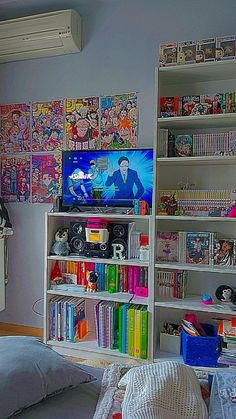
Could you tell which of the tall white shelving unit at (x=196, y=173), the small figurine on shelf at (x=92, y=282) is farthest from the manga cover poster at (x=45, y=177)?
the tall white shelving unit at (x=196, y=173)

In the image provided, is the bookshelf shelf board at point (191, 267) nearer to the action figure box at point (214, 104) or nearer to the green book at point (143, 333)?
the green book at point (143, 333)

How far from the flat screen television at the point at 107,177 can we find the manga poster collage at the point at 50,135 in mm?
150

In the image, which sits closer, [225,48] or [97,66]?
[225,48]

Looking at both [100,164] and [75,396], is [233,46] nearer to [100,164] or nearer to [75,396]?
[100,164]

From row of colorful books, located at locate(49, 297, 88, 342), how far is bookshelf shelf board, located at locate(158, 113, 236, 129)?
132 cm

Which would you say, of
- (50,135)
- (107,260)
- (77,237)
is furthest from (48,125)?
(107,260)

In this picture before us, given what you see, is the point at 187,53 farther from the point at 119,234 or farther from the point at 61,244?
the point at 61,244

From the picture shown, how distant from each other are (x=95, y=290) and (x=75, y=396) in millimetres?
1347

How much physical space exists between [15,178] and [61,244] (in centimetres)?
73

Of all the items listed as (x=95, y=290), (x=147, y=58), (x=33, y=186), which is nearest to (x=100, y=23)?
(x=147, y=58)

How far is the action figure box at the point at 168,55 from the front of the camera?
7.10 ft

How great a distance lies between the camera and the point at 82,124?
8.71ft

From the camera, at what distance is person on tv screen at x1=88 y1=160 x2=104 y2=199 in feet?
8.16

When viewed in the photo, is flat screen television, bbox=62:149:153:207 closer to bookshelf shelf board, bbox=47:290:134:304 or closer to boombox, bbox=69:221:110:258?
boombox, bbox=69:221:110:258
